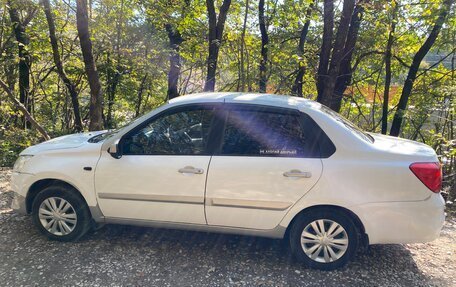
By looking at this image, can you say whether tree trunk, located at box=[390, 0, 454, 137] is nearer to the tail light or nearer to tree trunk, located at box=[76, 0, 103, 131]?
the tail light

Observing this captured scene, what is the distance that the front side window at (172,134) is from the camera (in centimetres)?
346

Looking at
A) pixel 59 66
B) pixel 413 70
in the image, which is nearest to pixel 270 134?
pixel 413 70

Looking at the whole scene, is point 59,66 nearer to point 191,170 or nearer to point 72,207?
point 72,207

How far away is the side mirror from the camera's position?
3.48 meters

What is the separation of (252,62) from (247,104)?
6.02 meters

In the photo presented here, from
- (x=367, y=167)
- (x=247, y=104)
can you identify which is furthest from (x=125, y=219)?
(x=367, y=167)

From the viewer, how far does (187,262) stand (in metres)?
3.50

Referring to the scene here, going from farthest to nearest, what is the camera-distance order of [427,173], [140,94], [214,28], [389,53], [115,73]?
[140,94] → [115,73] → [389,53] → [214,28] → [427,173]

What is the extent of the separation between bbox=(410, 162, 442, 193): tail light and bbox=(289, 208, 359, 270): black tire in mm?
711

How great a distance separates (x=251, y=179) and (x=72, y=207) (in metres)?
1.95

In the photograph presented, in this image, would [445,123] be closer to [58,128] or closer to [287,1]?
[287,1]

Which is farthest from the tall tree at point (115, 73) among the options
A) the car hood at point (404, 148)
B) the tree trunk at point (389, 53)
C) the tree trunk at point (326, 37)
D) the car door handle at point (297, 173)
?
the car hood at point (404, 148)

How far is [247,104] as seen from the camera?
11.3 feet

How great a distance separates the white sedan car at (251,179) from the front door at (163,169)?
0.01m
